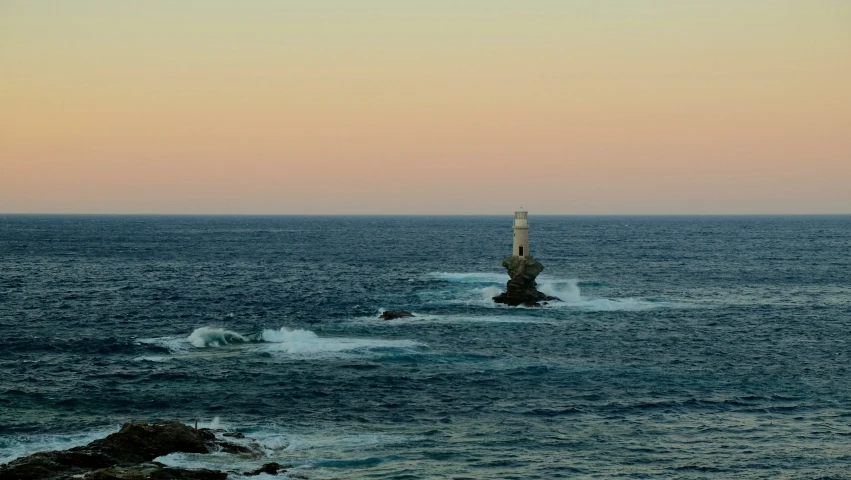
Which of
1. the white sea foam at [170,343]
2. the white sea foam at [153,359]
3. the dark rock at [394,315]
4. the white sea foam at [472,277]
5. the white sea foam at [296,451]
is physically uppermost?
the white sea foam at [472,277]

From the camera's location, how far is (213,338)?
60156mm

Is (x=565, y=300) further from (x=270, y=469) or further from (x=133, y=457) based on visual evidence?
(x=133, y=457)

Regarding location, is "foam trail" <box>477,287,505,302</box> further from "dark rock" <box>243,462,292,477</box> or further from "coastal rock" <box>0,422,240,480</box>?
"dark rock" <box>243,462,292,477</box>

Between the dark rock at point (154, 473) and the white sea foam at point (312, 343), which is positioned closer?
the dark rock at point (154, 473)

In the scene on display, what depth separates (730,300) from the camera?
86812mm

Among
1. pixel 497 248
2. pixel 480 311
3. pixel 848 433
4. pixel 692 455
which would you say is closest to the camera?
pixel 692 455

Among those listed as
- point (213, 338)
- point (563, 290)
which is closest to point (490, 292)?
point (563, 290)

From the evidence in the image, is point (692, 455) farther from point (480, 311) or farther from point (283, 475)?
point (480, 311)

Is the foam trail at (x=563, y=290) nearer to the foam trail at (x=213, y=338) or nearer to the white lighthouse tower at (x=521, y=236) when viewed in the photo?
the white lighthouse tower at (x=521, y=236)

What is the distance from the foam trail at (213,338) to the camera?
59406 millimetres

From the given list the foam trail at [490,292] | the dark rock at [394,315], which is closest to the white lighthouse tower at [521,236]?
the foam trail at [490,292]

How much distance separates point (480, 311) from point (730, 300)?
27.5 m

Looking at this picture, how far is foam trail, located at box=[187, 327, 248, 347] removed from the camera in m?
59.4

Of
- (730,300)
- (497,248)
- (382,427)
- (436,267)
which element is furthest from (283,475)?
(497,248)
